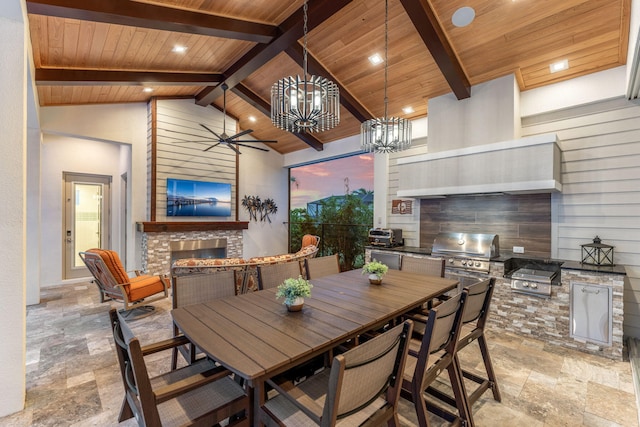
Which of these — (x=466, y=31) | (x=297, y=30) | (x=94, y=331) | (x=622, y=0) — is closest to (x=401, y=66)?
(x=466, y=31)

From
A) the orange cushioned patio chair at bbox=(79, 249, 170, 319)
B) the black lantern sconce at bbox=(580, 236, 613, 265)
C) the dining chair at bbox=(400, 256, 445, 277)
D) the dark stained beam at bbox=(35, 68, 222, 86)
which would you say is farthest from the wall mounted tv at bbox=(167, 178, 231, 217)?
the black lantern sconce at bbox=(580, 236, 613, 265)

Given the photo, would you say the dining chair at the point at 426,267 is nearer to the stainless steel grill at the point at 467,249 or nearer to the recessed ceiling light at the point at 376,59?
the stainless steel grill at the point at 467,249

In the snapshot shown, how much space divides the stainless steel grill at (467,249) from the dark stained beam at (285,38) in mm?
3473

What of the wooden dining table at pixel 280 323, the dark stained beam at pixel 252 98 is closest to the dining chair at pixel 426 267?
the wooden dining table at pixel 280 323

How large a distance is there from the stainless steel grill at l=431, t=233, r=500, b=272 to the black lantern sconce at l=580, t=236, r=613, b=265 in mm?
950

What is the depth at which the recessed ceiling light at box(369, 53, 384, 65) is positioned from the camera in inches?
166

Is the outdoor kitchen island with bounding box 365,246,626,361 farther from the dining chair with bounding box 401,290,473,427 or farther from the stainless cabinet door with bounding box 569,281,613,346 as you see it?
the dining chair with bounding box 401,290,473,427

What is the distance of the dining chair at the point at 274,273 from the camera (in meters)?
2.87

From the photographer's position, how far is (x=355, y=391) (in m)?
1.24

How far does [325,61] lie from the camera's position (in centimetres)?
459

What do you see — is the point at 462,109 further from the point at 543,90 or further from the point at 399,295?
the point at 399,295

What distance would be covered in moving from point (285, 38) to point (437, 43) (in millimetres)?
1969

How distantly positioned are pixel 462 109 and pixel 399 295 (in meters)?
3.34

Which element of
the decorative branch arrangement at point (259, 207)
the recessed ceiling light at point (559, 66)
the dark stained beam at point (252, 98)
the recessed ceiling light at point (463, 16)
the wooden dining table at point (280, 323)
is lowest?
the wooden dining table at point (280, 323)
